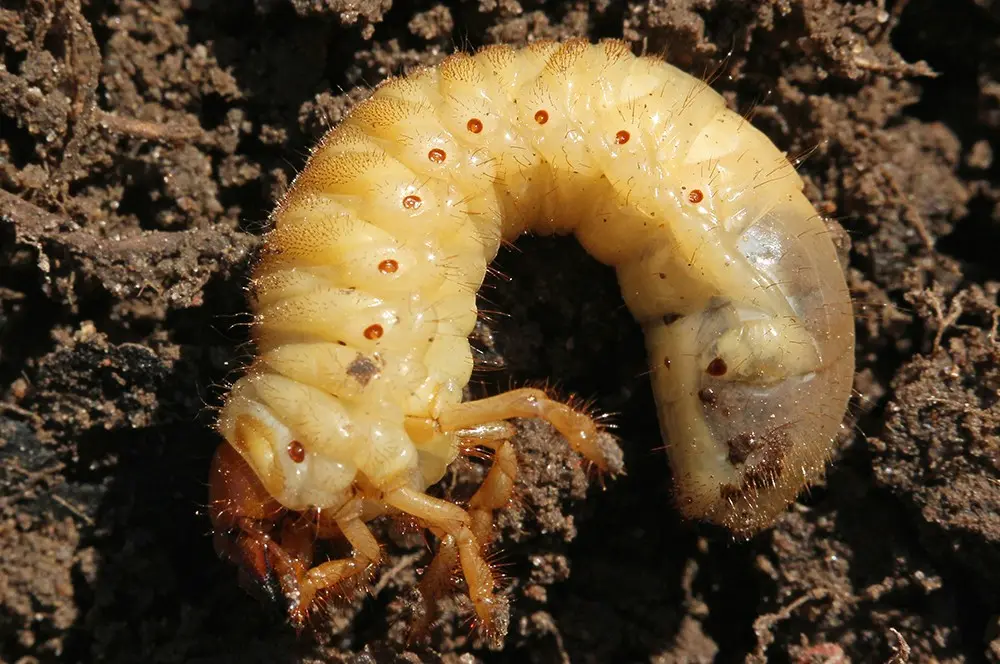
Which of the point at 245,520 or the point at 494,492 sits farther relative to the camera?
the point at 494,492

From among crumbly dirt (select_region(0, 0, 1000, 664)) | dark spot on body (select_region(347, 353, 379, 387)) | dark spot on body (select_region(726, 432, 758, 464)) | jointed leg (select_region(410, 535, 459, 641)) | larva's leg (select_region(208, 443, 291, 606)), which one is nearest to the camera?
dark spot on body (select_region(347, 353, 379, 387))

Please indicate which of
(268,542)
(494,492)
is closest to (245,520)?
(268,542)

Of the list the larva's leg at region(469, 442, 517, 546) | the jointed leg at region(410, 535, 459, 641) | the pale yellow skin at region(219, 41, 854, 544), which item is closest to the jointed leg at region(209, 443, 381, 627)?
the pale yellow skin at region(219, 41, 854, 544)

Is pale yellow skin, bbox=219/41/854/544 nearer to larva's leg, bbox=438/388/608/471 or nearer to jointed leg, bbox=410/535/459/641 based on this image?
larva's leg, bbox=438/388/608/471

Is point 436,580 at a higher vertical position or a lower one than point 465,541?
lower

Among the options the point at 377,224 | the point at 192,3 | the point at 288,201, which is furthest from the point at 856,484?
the point at 192,3

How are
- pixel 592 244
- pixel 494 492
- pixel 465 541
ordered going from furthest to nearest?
pixel 592 244 → pixel 494 492 → pixel 465 541

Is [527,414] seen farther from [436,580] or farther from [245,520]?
[245,520]

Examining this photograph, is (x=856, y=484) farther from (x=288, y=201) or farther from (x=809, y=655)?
(x=288, y=201)

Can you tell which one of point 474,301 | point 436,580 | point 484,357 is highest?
point 474,301
